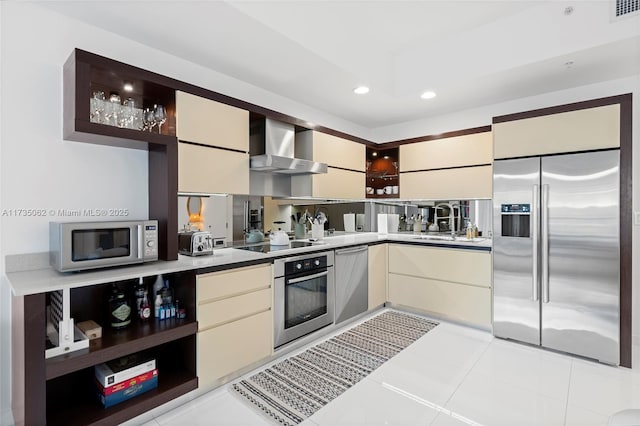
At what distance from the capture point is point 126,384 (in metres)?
1.87

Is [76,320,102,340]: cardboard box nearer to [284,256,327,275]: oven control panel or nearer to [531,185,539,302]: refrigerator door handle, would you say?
[284,256,327,275]: oven control panel

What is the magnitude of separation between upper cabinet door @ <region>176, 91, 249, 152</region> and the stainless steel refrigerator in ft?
7.77

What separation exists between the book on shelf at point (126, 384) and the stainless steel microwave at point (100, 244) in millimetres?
677

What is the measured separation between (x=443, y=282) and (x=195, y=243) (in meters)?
2.50

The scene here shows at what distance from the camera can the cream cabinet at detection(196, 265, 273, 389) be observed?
2098 millimetres

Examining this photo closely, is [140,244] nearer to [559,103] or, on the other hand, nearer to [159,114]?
[159,114]

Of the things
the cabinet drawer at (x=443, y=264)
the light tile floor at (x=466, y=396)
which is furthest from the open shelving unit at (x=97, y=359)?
the cabinet drawer at (x=443, y=264)

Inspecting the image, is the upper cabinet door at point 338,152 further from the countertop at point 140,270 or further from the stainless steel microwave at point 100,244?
the stainless steel microwave at point 100,244

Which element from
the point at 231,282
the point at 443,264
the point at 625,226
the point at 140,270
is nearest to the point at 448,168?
the point at 443,264

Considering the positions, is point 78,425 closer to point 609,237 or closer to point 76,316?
point 76,316

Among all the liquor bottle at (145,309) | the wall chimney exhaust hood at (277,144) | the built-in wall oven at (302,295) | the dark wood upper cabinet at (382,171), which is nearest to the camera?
the liquor bottle at (145,309)

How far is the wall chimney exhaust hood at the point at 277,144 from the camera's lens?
303cm

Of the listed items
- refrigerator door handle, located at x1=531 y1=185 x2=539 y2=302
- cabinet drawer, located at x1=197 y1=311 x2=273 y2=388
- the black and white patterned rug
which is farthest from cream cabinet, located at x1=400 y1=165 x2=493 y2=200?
cabinet drawer, located at x1=197 y1=311 x2=273 y2=388

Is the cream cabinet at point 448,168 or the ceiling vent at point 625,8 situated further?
the cream cabinet at point 448,168
